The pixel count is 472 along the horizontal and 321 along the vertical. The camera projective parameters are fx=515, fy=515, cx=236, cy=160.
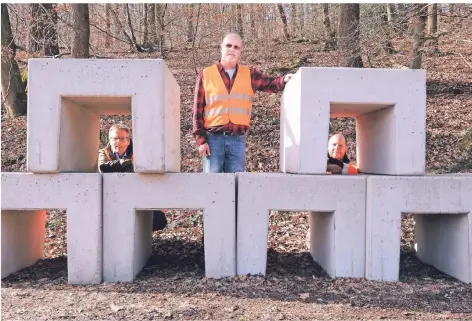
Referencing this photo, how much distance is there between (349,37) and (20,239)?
6873mm

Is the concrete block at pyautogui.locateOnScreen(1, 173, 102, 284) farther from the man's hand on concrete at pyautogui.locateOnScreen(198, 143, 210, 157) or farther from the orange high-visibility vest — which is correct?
the orange high-visibility vest

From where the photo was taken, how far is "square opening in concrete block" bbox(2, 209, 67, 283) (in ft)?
13.8

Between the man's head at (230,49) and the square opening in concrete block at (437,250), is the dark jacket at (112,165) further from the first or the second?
the square opening in concrete block at (437,250)

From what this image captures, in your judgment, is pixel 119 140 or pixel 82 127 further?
pixel 119 140

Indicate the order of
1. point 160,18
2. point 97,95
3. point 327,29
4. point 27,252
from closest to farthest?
point 97,95
point 27,252
point 160,18
point 327,29

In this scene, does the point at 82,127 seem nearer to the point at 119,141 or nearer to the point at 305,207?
the point at 119,141

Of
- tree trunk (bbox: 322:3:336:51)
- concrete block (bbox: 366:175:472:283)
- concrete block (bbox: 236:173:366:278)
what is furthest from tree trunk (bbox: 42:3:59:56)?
tree trunk (bbox: 322:3:336:51)

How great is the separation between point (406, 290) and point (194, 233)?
2832mm

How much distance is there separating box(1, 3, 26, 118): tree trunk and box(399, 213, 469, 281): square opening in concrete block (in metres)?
7.39

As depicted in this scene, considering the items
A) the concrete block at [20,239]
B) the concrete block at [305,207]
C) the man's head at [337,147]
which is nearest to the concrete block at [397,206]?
the concrete block at [305,207]

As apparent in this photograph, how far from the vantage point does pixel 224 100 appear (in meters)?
4.52

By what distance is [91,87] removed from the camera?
12.9 feet

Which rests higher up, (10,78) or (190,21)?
(190,21)

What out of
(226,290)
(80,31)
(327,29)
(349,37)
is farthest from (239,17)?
(226,290)
